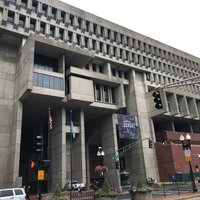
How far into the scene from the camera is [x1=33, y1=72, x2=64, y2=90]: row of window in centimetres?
3959

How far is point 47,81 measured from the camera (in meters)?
40.6

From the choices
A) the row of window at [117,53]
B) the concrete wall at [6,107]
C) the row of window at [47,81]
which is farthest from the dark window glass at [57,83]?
the row of window at [117,53]

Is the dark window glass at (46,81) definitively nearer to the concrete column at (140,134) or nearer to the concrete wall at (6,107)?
the concrete wall at (6,107)

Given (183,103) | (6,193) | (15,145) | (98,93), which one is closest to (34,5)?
(98,93)

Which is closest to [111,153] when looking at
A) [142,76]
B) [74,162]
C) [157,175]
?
[74,162]

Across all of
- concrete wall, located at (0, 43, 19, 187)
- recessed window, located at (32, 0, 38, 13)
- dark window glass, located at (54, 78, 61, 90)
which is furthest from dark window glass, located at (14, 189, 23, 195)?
recessed window, located at (32, 0, 38, 13)

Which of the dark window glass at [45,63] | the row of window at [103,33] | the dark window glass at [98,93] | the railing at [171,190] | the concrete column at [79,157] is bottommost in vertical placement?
the railing at [171,190]

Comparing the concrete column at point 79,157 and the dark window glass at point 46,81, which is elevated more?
the dark window glass at point 46,81

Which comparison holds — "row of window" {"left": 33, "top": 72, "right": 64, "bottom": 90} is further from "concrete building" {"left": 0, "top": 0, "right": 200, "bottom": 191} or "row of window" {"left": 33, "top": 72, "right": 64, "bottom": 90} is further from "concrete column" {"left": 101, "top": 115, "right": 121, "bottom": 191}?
"concrete column" {"left": 101, "top": 115, "right": 121, "bottom": 191}

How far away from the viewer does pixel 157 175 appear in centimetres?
5356

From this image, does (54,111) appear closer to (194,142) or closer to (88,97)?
(88,97)

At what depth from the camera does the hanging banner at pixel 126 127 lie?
50244 millimetres

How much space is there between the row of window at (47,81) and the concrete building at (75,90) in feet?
0.56

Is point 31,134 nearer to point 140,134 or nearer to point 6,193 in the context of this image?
point 140,134
